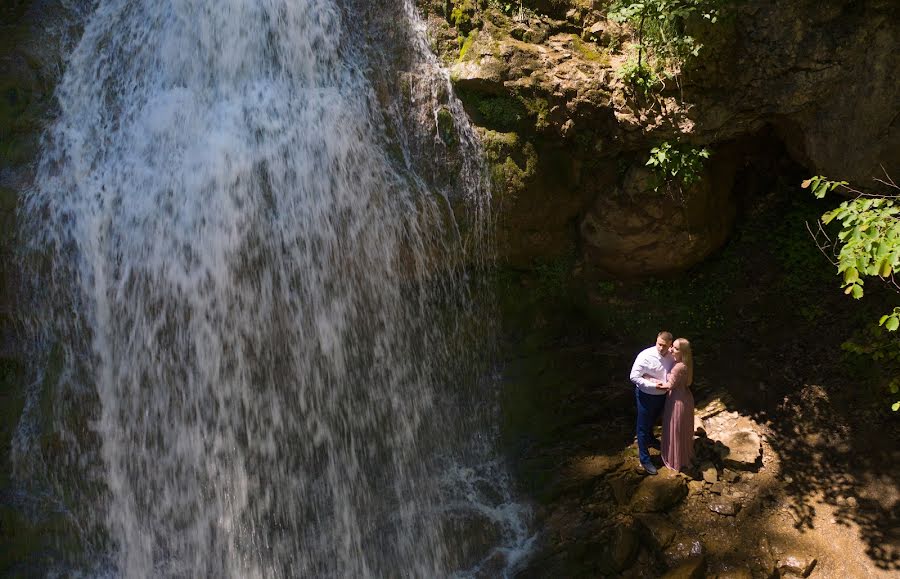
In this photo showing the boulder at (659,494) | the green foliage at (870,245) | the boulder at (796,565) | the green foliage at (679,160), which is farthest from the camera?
the green foliage at (679,160)

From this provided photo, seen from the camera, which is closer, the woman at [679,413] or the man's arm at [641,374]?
the woman at [679,413]

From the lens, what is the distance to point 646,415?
6445 millimetres

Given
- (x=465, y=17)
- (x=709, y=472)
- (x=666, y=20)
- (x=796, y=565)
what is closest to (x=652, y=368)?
(x=709, y=472)

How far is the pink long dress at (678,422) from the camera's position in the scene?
6188 mm

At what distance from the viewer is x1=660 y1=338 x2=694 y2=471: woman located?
6168 mm

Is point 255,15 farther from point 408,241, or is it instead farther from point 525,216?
point 525,216

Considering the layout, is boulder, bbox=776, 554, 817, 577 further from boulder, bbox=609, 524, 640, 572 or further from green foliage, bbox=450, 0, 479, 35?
green foliage, bbox=450, 0, 479, 35

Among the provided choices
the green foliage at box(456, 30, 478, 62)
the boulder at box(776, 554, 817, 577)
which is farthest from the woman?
the green foliage at box(456, 30, 478, 62)

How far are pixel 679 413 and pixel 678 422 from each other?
8cm

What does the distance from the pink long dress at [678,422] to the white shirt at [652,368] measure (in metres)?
0.10

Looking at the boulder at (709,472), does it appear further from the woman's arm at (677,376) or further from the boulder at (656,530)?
the woman's arm at (677,376)

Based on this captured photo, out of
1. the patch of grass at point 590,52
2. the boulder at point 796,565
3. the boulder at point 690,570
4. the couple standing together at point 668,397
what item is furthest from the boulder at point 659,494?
the patch of grass at point 590,52

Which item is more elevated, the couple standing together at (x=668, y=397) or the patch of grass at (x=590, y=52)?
the patch of grass at (x=590, y=52)

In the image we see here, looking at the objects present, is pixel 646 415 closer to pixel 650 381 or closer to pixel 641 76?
pixel 650 381
